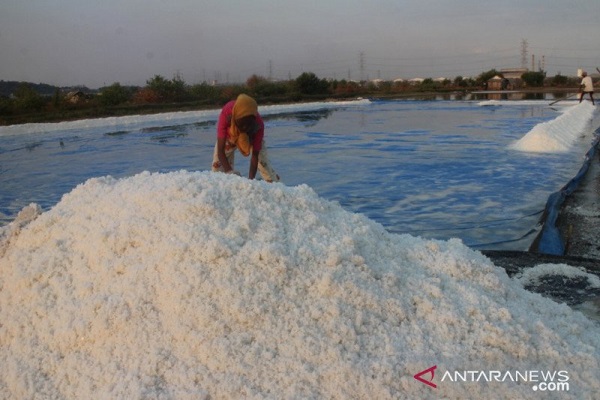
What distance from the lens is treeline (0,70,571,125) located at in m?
15.6

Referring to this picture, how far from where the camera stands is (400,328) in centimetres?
157

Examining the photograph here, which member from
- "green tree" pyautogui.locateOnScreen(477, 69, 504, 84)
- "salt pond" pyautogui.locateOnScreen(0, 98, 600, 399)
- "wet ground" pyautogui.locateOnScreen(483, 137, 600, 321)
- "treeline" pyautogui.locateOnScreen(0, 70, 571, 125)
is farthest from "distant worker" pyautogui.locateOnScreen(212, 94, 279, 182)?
"green tree" pyautogui.locateOnScreen(477, 69, 504, 84)

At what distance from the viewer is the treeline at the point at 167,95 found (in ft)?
51.3

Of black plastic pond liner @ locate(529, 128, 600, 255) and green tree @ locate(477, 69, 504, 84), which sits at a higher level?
green tree @ locate(477, 69, 504, 84)

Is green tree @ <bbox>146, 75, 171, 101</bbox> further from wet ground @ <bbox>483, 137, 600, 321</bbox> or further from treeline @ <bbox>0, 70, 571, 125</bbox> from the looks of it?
wet ground @ <bbox>483, 137, 600, 321</bbox>

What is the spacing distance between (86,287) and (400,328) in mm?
965

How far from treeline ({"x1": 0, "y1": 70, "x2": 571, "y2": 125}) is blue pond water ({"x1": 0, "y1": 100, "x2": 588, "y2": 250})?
4190mm

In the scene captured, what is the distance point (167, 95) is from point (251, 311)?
20.4 meters

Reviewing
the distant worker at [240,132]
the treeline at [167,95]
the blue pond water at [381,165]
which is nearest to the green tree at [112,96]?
the treeline at [167,95]

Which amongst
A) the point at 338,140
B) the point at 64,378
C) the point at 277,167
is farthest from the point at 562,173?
the point at 64,378

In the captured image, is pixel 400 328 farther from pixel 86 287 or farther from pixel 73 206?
pixel 73 206

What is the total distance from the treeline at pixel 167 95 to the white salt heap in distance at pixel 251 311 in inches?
530

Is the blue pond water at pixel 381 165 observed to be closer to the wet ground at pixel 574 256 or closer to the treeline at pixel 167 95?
the wet ground at pixel 574 256

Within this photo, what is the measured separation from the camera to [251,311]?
1.52 metres
